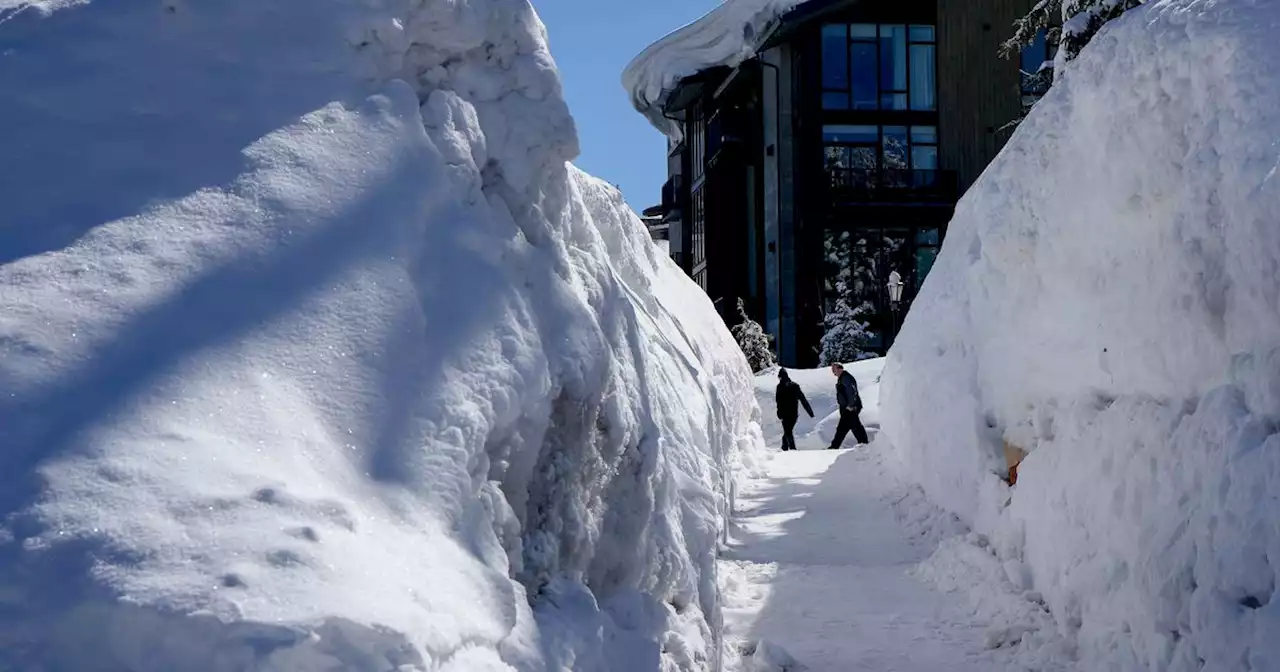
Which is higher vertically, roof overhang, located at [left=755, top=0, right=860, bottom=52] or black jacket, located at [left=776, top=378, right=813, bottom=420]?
roof overhang, located at [left=755, top=0, right=860, bottom=52]

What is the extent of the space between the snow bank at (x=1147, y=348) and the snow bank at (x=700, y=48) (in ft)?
78.1

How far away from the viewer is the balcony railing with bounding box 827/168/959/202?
30.0m

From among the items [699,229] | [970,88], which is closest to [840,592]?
[970,88]

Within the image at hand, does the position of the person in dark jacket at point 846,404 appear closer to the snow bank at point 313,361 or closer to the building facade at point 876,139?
the snow bank at point 313,361

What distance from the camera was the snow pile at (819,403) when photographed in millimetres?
17438

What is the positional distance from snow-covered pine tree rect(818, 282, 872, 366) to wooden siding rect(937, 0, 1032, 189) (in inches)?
162

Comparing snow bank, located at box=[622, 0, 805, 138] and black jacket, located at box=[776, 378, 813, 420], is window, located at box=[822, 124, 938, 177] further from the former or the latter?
black jacket, located at box=[776, 378, 813, 420]

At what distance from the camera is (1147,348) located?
5230mm

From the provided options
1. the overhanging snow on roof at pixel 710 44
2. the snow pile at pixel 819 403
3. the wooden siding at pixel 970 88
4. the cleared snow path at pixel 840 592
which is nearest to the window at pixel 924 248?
the wooden siding at pixel 970 88

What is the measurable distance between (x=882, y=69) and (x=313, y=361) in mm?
29041

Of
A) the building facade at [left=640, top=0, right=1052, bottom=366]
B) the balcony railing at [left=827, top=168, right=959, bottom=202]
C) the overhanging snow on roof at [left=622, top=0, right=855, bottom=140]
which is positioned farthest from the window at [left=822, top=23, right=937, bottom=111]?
the balcony railing at [left=827, top=168, right=959, bottom=202]

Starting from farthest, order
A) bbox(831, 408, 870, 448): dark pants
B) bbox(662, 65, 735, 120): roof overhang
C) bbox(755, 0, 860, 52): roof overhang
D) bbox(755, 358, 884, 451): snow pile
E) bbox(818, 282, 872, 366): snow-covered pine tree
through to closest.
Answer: bbox(662, 65, 735, 120): roof overhang → bbox(755, 0, 860, 52): roof overhang → bbox(818, 282, 872, 366): snow-covered pine tree → bbox(755, 358, 884, 451): snow pile → bbox(831, 408, 870, 448): dark pants

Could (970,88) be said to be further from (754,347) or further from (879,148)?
(754,347)

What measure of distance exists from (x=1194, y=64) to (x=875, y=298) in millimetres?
25779
